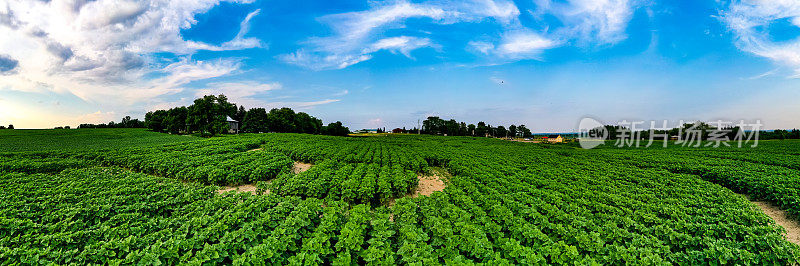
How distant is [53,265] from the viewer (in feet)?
15.1

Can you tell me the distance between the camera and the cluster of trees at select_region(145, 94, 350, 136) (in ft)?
201

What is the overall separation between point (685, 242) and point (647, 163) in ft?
67.5

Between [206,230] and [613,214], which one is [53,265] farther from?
[613,214]

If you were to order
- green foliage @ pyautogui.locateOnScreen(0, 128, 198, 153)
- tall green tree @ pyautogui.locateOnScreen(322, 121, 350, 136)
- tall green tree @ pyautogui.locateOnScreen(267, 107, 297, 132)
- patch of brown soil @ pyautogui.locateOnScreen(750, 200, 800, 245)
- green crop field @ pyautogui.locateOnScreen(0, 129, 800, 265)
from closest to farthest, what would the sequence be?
green crop field @ pyautogui.locateOnScreen(0, 129, 800, 265), patch of brown soil @ pyautogui.locateOnScreen(750, 200, 800, 245), green foliage @ pyautogui.locateOnScreen(0, 128, 198, 153), tall green tree @ pyautogui.locateOnScreen(267, 107, 297, 132), tall green tree @ pyautogui.locateOnScreen(322, 121, 350, 136)

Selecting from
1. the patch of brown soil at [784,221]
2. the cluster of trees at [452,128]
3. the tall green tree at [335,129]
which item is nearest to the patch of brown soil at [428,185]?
the patch of brown soil at [784,221]

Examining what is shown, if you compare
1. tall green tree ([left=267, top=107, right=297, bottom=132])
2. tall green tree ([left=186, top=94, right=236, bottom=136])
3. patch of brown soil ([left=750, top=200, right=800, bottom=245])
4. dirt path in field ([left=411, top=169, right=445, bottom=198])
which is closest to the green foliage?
tall green tree ([left=186, top=94, right=236, bottom=136])

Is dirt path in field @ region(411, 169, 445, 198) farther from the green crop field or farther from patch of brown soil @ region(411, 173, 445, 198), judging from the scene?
the green crop field

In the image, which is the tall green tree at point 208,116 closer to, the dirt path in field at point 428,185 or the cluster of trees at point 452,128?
the dirt path in field at point 428,185

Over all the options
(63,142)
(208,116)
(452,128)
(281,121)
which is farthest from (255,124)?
(452,128)

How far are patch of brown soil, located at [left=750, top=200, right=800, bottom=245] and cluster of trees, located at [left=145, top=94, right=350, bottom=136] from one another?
7546cm

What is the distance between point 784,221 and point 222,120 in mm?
77650

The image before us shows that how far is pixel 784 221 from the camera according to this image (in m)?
11.3

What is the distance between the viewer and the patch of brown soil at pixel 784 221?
984 cm

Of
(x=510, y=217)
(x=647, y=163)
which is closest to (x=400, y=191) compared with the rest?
(x=510, y=217)
